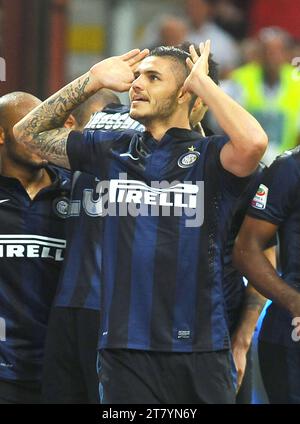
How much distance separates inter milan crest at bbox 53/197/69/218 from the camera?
5215 millimetres

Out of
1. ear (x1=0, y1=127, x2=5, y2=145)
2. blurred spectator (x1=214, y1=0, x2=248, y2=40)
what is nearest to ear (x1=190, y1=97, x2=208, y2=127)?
ear (x1=0, y1=127, x2=5, y2=145)

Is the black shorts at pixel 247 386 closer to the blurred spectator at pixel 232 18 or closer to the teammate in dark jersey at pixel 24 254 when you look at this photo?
the teammate in dark jersey at pixel 24 254

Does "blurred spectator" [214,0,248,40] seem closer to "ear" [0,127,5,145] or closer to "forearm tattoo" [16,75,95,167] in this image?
"ear" [0,127,5,145]

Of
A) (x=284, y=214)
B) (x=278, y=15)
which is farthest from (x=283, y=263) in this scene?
(x=278, y=15)

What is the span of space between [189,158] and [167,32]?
17.2 feet

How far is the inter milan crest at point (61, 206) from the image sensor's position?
5.21 metres

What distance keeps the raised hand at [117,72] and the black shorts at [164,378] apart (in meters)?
1.01

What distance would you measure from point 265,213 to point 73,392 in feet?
3.57

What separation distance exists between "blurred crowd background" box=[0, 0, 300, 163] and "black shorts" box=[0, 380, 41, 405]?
3539mm

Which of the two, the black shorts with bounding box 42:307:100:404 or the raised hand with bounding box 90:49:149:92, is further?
the black shorts with bounding box 42:307:100:404

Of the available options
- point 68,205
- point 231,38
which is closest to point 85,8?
point 231,38

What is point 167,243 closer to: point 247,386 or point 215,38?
point 247,386

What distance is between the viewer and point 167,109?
15.4 ft
